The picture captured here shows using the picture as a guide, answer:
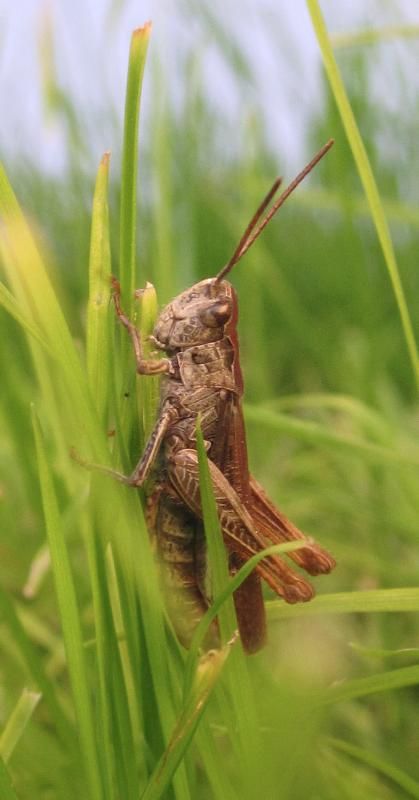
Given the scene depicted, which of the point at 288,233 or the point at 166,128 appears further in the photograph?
the point at 288,233

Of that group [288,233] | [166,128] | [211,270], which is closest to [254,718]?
[166,128]

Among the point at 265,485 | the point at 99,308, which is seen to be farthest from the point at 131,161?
the point at 265,485

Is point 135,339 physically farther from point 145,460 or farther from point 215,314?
point 215,314

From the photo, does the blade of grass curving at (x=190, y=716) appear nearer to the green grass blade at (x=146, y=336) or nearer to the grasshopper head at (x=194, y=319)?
the green grass blade at (x=146, y=336)

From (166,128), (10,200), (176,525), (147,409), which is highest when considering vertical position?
(166,128)

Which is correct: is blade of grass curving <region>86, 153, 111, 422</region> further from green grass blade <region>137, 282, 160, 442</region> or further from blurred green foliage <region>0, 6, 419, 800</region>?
green grass blade <region>137, 282, 160, 442</region>

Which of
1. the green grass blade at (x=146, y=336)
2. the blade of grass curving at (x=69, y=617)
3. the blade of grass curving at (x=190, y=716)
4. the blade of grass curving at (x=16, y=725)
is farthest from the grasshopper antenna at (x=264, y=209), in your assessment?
the blade of grass curving at (x=16, y=725)

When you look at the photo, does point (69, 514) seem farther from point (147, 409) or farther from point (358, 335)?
point (358, 335)
